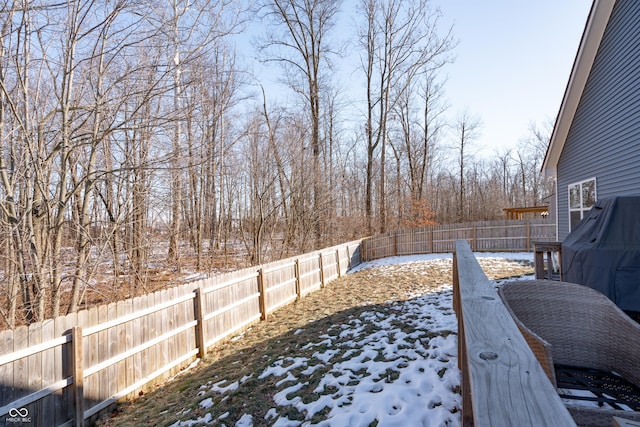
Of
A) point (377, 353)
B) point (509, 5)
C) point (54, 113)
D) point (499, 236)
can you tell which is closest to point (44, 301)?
point (54, 113)

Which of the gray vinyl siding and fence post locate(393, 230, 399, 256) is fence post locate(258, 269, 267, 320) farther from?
fence post locate(393, 230, 399, 256)

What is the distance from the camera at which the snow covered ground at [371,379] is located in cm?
260

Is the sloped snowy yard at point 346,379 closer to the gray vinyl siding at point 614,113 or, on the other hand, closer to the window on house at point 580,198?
the gray vinyl siding at point 614,113

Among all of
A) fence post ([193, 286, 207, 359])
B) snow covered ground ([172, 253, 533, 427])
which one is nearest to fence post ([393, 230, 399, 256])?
snow covered ground ([172, 253, 533, 427])

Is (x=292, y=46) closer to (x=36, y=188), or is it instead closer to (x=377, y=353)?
(x=36, y=188)

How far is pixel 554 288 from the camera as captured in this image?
2752 mm

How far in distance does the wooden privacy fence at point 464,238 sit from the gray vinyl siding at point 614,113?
7044 mm

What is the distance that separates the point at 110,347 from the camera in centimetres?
363

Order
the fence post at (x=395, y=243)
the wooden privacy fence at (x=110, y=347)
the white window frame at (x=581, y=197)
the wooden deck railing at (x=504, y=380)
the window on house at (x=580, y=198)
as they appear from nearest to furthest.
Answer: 1. the wooden deck railing at (x=504, y=380)
2. the wooden privacy fence at (x=110, y=347)
3. the white window frame at (x=581, y=197)
4. the window on house at (x=580, y=198)
5. the fence post at (x=395, y=243)

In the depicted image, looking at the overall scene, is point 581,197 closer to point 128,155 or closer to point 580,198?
point 580,198

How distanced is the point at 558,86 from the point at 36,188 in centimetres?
1708

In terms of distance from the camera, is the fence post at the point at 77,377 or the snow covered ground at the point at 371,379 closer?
the snow covered ground at the point at 371,379

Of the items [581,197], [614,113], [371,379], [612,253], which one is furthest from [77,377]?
[581,197]

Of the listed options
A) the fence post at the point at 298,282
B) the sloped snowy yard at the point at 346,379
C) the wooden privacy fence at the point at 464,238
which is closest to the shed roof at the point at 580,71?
the wooden privacy fence at the point at 464,238
